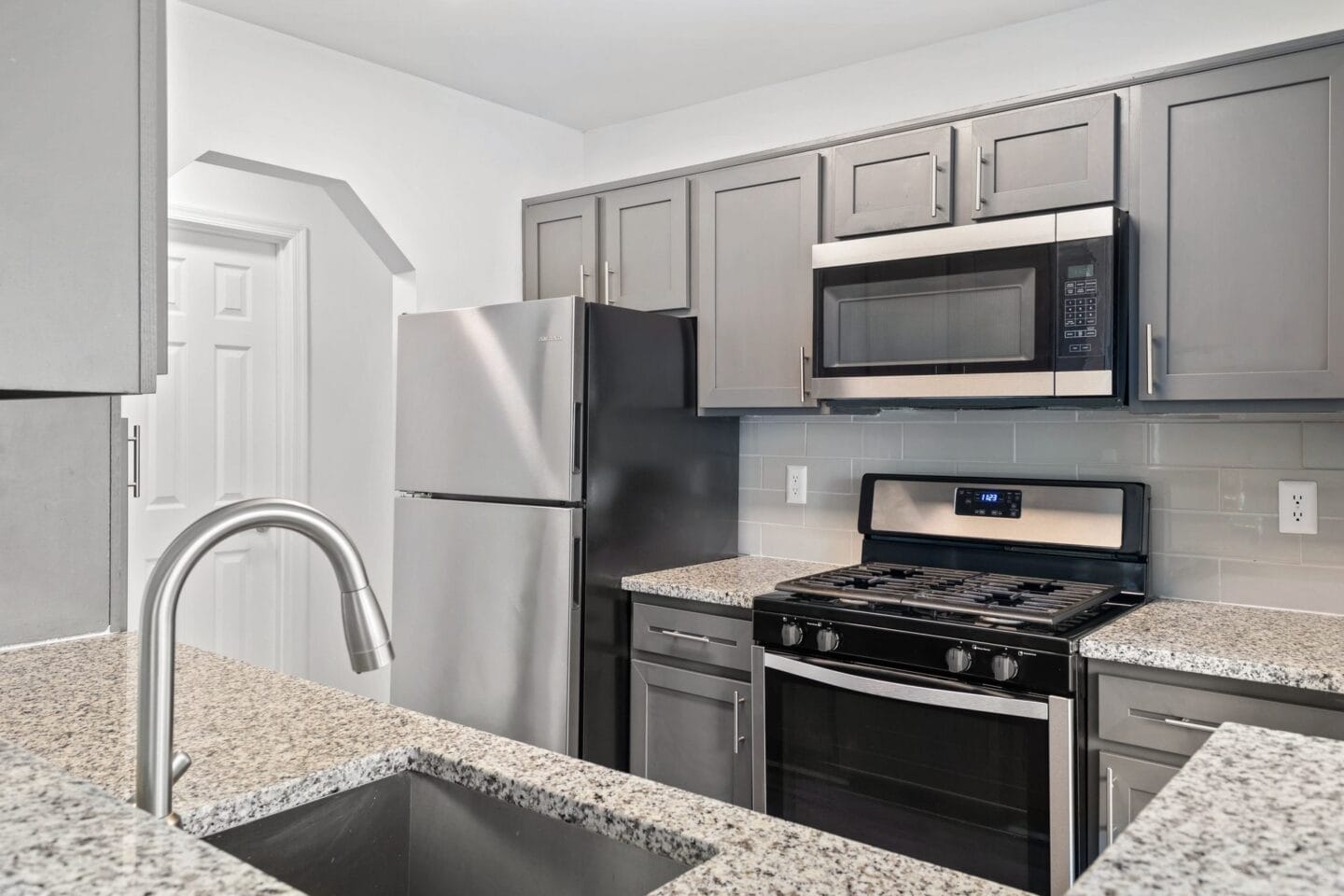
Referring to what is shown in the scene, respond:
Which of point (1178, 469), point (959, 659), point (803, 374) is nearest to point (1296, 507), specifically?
point (1178, 469)

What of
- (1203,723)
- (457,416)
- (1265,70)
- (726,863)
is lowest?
(1203,723)

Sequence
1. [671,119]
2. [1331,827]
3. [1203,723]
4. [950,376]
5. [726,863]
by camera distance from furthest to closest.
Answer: [671,119] → [950,376] → [1203,723] → [726,863] → [1331,827]

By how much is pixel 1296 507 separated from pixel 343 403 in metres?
3.24

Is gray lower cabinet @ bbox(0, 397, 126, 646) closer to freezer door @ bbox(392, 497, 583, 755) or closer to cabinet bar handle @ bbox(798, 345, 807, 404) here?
freezer door @ bbox(392, 497, 583, 755)

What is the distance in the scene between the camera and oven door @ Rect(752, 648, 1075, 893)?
6.53 ft

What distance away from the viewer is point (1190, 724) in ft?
6.24

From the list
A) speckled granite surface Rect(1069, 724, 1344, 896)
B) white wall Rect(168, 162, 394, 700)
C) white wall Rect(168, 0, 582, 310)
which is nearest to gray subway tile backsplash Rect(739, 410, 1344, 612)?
white wall Rect(168, 0, 582, 310)

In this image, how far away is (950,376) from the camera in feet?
7.85

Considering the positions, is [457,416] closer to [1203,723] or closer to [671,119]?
[671,119]

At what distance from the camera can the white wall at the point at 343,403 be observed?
382 centimetres

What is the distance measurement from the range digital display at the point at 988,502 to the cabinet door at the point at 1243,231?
53cm

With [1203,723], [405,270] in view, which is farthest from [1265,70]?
[405,270]

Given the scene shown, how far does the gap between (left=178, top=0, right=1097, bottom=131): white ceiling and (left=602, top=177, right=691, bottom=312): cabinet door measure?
41 centimetres

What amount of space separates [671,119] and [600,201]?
1.72 ft
